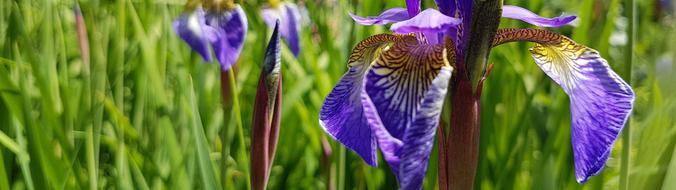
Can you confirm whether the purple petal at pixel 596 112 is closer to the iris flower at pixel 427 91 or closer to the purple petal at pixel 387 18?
the iris flower at pixel 427 91

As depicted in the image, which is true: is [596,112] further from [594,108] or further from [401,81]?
[401,81]

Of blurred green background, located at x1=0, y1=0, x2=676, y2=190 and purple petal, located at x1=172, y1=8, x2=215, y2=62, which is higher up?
purple petal, located at x1=172, y1=8, x2=215, y2=62

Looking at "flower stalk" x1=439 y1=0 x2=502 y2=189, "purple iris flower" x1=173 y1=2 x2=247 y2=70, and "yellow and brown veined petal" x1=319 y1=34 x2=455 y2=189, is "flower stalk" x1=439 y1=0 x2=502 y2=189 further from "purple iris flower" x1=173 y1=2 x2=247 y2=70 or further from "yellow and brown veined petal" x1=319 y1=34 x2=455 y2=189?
"purple iris flower" x1=173 y1=2 x2=247 y2=70

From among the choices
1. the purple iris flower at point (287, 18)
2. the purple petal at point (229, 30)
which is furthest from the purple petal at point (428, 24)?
the purple iris flower at point (287, 18)

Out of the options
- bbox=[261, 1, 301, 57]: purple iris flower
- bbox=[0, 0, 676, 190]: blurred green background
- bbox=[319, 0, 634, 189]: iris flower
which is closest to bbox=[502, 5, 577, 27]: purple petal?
bbox=[319, 0, 634, 189]: iris flower

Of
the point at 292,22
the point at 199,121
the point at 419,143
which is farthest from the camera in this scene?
the point at 292,22

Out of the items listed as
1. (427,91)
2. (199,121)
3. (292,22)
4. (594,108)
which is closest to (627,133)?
(594,108)
